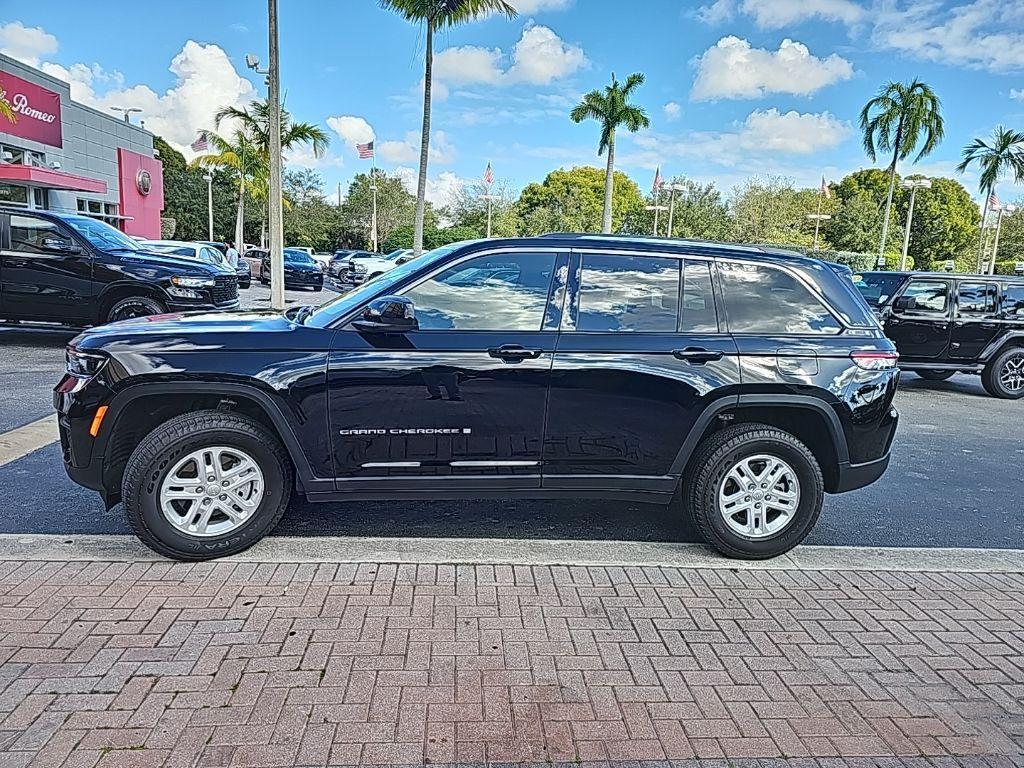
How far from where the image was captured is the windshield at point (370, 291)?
13.0 ft

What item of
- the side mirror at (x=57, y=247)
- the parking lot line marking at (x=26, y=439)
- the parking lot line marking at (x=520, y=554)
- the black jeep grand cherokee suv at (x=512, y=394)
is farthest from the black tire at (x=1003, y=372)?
the side mirror at (x=57, y=247)

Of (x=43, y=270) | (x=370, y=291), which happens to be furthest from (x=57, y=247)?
(x=370, y=291)

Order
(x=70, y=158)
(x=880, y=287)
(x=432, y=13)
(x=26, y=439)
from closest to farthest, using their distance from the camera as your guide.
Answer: (x=26, y=439) → (x=880, y=287) → (x=432, y=13) → (x=70, y=158)

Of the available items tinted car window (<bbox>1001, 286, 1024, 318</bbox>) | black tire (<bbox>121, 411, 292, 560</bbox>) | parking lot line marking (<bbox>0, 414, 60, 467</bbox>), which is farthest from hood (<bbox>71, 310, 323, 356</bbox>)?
tinted car window (<bbox>1001, 286, 1024, 318</bbox>)

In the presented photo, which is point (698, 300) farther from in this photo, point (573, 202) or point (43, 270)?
point (573, 202)

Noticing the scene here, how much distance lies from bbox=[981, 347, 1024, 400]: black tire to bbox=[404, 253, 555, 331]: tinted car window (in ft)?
29.9

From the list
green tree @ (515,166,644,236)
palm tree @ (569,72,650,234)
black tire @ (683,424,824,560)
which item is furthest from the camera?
green tree @ (515,166,644,236)

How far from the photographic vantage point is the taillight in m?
4.16

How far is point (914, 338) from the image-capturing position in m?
10.1

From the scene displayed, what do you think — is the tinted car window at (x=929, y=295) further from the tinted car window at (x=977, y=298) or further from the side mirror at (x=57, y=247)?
the side mirror at (x=57, y=247)

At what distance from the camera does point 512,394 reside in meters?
3.92

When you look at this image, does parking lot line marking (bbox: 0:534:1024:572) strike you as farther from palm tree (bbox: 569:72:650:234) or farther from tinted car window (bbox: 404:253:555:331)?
palm tree (bbox: 569:72:650:234)

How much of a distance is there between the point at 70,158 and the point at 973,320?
30845 millimetres

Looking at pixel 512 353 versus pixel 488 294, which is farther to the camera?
pixel 488 294
